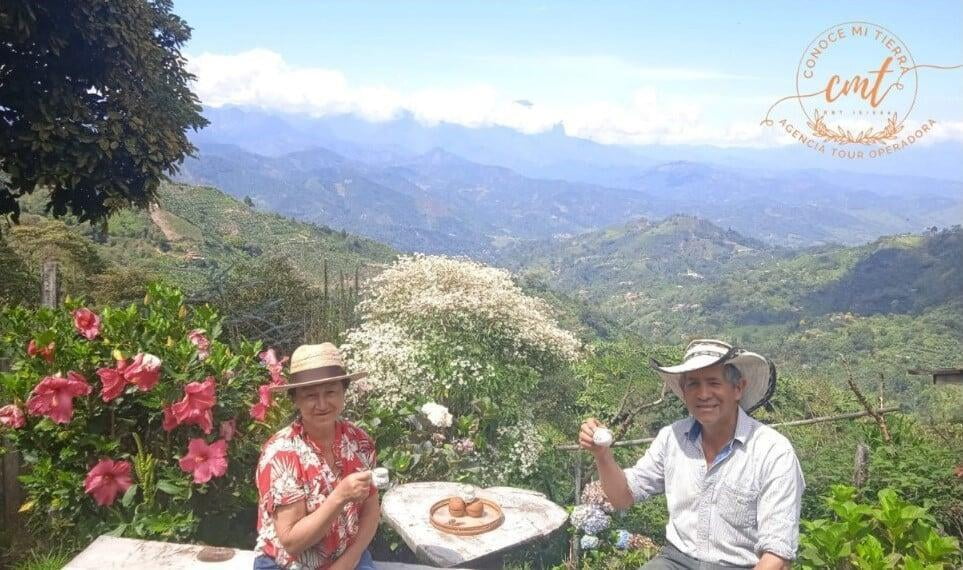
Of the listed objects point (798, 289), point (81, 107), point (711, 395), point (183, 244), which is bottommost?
point (798, 289)

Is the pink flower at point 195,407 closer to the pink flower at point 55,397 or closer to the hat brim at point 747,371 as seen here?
the pink flower at point 55,397

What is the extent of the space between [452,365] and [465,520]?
1896 millimetres

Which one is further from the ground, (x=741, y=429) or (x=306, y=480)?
(x=741, y=429)

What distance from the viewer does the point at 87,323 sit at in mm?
3006

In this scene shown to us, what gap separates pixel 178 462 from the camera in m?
3.00

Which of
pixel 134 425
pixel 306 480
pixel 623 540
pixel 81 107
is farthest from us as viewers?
pixel 81 107

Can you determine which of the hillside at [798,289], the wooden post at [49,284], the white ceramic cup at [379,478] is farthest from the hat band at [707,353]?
the hillside at [798,289]

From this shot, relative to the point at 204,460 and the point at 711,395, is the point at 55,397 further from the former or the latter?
the point at 711,395

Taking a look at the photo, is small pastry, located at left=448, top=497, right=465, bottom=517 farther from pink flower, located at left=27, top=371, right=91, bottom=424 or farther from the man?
pink flower, located at left=27, top=371, right=91, bottom=424

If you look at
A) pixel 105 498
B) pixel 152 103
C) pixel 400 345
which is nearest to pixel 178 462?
pixel 105 498

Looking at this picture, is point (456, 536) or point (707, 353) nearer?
point (707, 353)

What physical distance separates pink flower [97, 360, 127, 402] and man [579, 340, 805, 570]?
2009 mm

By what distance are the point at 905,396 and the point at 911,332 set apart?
92.9ft

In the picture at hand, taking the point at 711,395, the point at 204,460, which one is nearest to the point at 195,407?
the point at 204,460
